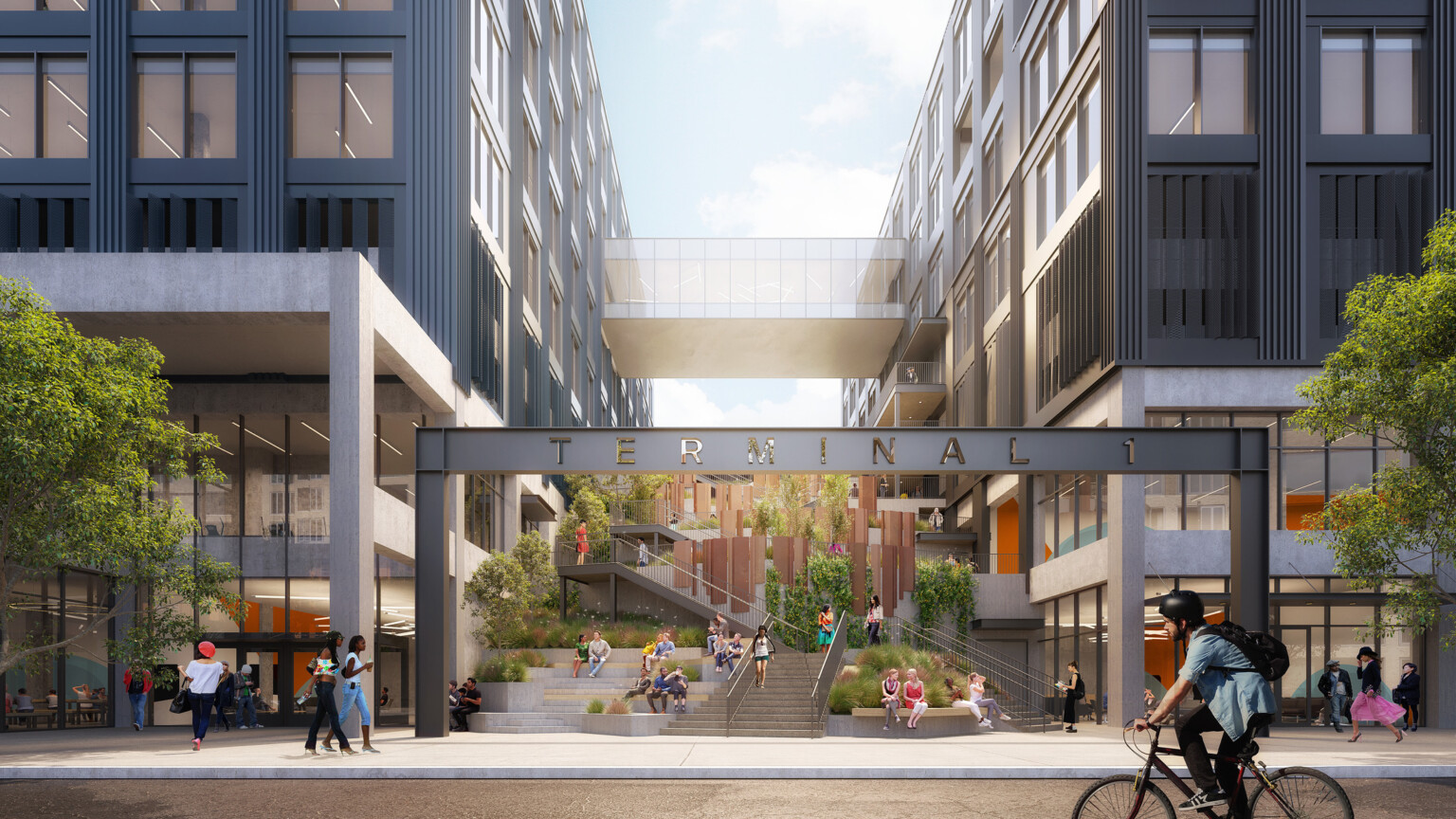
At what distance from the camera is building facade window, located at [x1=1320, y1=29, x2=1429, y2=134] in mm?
28109

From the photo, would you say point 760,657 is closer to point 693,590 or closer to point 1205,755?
point 693,590

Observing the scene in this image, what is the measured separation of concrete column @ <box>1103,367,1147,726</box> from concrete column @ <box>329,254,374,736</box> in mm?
15955

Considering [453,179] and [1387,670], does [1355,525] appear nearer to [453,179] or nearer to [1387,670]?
[1387,670]

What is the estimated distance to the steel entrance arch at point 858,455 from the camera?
66.7ft

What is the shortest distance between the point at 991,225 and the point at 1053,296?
9338 mm

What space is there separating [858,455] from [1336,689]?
41.7 ft

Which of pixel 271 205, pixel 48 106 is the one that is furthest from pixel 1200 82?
pixel 48 106

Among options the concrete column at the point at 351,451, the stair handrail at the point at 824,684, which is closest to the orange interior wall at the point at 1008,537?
the stair handrail at the point at 824,684

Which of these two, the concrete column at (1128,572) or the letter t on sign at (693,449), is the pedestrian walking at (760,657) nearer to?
the letter t on sign at (693,449)

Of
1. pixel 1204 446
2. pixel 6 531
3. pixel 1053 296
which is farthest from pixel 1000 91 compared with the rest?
pixel 6 531

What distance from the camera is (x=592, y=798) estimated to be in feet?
37.6

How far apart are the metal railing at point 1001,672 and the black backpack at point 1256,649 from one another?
66.0 feet

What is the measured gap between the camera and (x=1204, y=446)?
2069 cm

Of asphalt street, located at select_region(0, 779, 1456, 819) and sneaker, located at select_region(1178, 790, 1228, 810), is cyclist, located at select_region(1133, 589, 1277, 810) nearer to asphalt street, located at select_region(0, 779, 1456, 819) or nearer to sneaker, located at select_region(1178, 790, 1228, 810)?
sneaker, located at select_region(1178, 790, 1228, 810)
